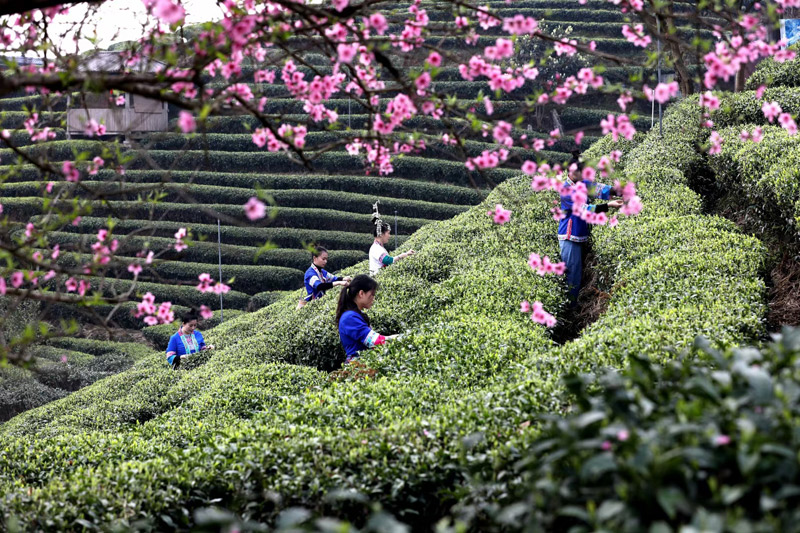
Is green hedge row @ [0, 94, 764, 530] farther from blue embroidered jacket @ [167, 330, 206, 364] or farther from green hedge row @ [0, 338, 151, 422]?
green hedge row @ [0, 338, 151, 422]

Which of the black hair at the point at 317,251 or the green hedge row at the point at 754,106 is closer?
the black hair at the point at 317,251

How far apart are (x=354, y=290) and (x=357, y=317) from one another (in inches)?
11.6

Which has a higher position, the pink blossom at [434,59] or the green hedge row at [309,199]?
the pink blossom at [434,59]

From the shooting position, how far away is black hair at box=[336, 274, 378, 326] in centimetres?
625

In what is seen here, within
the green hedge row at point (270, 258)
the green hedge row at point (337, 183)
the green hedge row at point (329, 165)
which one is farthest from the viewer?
the green hedge row at point (329, 165)

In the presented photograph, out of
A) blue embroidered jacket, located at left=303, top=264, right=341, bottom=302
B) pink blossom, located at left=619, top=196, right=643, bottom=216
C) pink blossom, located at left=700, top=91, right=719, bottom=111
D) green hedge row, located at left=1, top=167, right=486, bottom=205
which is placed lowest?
green hedge row, located at left=1, top=167, right=486, bottom=205

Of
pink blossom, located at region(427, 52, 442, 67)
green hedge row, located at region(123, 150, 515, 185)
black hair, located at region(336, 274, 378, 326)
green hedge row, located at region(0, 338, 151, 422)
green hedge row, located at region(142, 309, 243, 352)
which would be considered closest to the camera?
pink blossom, located at region(427, 52, 442, 67)

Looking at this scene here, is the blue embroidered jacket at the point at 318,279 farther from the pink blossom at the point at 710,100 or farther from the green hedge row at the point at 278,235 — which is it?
the green hedge row at the point at 278,235

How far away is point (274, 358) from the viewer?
8.54 meters

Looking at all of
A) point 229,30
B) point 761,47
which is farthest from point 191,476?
point 761,47

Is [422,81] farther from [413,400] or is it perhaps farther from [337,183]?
[337,183]


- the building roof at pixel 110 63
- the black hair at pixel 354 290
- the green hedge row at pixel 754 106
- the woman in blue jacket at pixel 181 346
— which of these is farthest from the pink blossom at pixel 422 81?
the green hedge row at pixel 754 106

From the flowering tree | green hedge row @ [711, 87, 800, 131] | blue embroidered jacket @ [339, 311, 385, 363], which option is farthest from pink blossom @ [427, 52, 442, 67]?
green hedge row @ [711, 87, 800, 131]

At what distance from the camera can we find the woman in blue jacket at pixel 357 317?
6.29m
